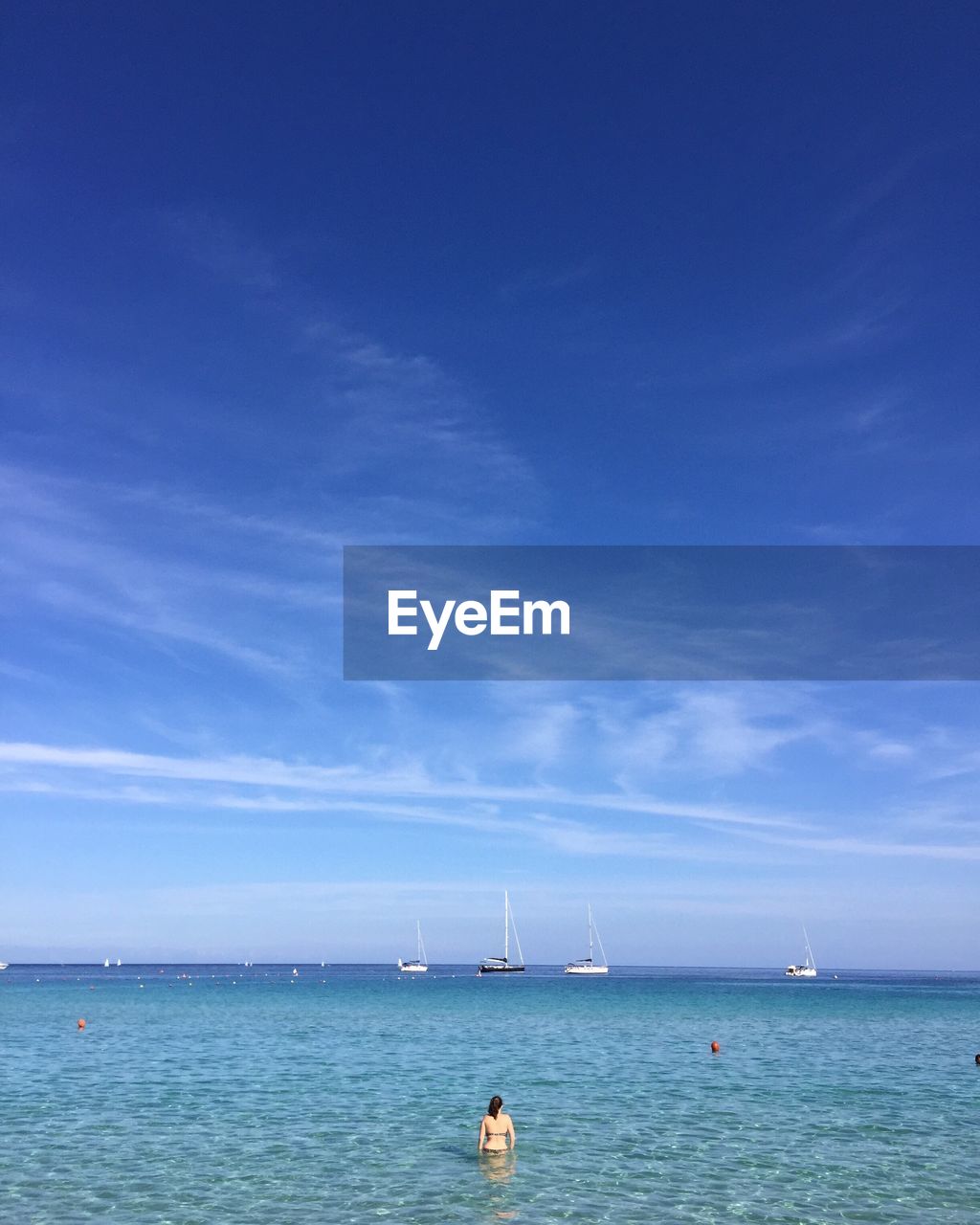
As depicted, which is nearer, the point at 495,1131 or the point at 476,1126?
the point at 495,1131

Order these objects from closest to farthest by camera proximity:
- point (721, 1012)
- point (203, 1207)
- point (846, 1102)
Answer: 1. point (203, 1207)
2. point (846, 1102)
3. point (721, 1012)

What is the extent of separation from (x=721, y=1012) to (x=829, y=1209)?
82.9 m

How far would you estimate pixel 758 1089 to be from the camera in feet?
135

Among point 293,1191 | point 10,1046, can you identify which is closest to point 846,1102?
point 293,1191

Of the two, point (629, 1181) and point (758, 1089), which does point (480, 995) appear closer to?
point (758, 1089)

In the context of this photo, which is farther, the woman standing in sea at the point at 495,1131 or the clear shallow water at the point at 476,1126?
the woman standing in sea at the point at 495,1131

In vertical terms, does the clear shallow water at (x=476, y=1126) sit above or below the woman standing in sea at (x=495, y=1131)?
below

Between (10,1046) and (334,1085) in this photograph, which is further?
(10,1046)

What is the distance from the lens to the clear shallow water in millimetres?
22516

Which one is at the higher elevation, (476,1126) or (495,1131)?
(495,1131)

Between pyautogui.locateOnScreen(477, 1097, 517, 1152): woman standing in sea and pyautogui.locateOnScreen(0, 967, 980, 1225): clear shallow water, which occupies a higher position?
pyautogui.locateOnScreen(477, 1097, 517, 1152): woman standing in sea

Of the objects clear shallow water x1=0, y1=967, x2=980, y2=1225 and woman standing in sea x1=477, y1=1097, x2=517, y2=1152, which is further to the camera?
woman standing in sea x1=477, y1=1097, x2=517, y2=1152

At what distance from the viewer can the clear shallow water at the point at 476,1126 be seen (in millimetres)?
22516

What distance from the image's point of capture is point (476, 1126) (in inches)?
1261
